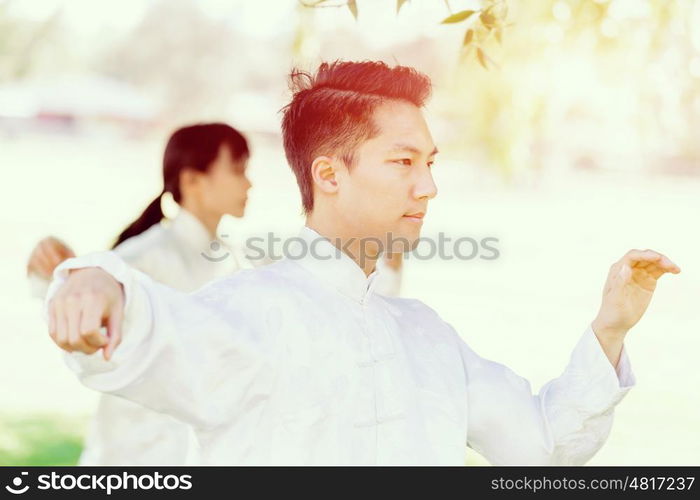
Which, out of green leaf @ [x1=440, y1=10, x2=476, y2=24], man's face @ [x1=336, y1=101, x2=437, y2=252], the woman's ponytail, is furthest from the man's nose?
the woman's ponytail

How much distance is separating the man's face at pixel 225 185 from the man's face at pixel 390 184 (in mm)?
2476

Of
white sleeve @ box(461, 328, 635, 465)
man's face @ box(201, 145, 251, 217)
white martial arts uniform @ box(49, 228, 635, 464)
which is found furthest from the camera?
man's face @ box(201, 145, 251, 217)

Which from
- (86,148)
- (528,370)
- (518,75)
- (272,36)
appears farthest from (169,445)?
(272,36)

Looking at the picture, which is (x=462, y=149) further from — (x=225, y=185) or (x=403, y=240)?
(x=403, y=240)

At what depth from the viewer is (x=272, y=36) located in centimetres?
3950

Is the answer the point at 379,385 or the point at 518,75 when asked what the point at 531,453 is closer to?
the point at 379,385

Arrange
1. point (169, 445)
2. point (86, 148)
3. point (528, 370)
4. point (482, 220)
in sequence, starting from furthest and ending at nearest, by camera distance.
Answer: point (86, 148) → point (482, 220) → point (528, 370) → point (169, 445)

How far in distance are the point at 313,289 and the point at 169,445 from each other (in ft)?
6.97

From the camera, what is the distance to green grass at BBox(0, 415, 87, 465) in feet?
24.6

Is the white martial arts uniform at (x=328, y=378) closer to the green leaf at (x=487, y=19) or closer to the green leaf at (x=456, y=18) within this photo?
the green leaf at (x=456, y=18)

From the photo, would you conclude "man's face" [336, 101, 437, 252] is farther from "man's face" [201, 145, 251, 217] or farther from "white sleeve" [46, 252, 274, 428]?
"man's face" [201, 145, 251, 217]

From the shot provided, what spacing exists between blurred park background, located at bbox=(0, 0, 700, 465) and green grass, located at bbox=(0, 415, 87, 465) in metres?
0.04

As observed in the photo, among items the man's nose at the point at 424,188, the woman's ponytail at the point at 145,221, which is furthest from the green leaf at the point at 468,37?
the woman's ponytail at the point at 145,221
